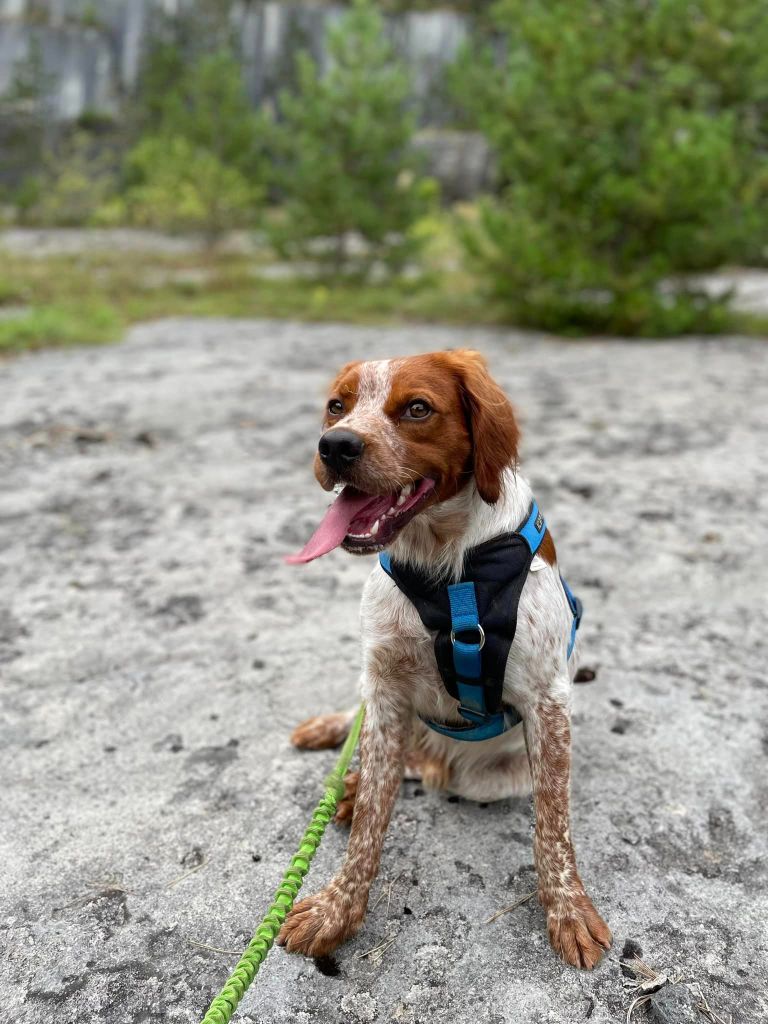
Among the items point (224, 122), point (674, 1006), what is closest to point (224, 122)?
point (224, 122)

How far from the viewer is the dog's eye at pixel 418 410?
2157 millimetres

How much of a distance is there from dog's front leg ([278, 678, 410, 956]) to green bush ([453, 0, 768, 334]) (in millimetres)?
9764

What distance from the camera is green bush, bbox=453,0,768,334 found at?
34.3 feet

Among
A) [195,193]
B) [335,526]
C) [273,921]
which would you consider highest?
[335,526]

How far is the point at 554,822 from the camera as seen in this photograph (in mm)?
2156

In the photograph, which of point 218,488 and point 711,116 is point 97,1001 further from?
point 711,116

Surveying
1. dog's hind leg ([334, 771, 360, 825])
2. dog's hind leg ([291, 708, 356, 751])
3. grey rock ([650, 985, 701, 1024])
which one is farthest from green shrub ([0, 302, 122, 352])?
grey rock ([650, 985, 701, 1024])

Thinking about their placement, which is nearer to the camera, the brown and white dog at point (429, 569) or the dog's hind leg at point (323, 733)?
the brown and white dog at point (429, 569)

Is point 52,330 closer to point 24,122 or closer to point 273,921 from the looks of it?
point 273,921

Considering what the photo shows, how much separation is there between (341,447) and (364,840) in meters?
1.06

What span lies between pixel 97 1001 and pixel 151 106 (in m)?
37.3

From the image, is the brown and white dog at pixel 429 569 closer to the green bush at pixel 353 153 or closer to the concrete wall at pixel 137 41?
the green bush at pixel 353 153

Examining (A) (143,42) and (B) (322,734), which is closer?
(B) (322,734)

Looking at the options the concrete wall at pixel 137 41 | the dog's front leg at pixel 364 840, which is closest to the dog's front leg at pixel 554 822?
the dog's front leg at pixel 364 840
